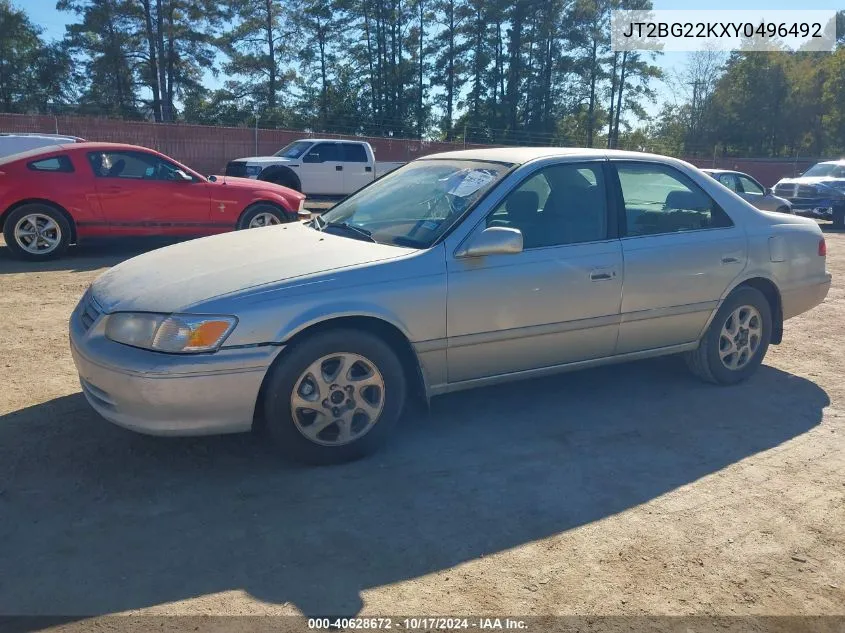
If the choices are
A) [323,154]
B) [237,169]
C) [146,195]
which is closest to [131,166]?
[146,195]

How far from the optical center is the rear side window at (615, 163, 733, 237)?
460cm

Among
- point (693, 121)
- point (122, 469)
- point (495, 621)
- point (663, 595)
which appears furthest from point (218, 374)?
point (693, 121)

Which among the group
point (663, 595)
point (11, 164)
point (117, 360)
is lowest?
point (663, 595)

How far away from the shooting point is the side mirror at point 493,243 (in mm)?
3824

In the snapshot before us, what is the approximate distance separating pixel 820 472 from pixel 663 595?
163cm

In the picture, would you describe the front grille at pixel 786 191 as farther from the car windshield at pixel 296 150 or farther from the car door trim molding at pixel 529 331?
the car door trim molding at pixel 529 331

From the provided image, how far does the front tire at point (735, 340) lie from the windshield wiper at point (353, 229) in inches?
97.5

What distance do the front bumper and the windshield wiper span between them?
104 cm

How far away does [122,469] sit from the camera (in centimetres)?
357

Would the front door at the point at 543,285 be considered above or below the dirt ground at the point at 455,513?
above

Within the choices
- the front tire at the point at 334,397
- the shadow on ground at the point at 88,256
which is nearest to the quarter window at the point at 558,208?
the front tire at the point at 334,397

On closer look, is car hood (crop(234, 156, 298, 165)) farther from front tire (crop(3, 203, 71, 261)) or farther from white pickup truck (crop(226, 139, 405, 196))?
front tire (crop(3, 203, 71, 261))

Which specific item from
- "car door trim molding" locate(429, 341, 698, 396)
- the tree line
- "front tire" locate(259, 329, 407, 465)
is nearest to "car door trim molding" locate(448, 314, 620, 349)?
"car door trim molding" locate(429, 341, 698, 396)

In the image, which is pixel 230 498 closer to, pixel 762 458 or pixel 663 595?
pixel 663 595
